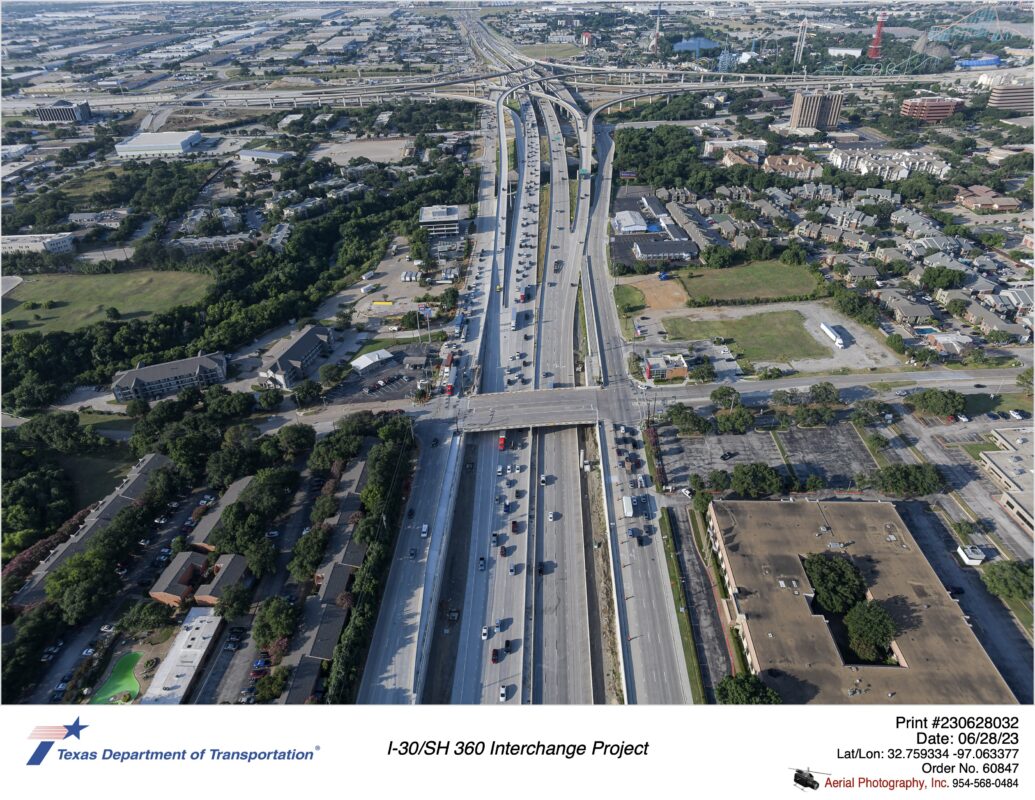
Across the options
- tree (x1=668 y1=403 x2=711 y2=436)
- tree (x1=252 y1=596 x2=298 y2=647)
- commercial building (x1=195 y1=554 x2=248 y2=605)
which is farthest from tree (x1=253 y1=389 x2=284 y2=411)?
tree (x1=668 y1=403 x2=711 y2=436)

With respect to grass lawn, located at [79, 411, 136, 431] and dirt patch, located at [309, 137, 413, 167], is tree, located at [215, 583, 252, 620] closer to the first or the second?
grass lawn, located at [79, 411, 136, 431]

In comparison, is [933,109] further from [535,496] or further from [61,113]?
[61,113]

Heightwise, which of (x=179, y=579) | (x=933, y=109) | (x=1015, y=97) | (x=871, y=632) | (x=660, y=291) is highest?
(x=1015, y=97)

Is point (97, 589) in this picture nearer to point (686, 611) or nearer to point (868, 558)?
point (686, 611)

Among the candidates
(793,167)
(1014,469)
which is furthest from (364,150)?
(1014,469)

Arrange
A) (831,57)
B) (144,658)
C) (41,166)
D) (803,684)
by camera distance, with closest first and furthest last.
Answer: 1. (803,684)
2. (144,658)
3. (41,166)
4. (831,57)

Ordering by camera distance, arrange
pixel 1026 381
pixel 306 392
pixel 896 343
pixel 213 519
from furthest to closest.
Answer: pixel 896 343 → pixel 306 392 → pixel 1026 381 → pixel 213 519

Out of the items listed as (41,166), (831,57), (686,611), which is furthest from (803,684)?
(831,57)
